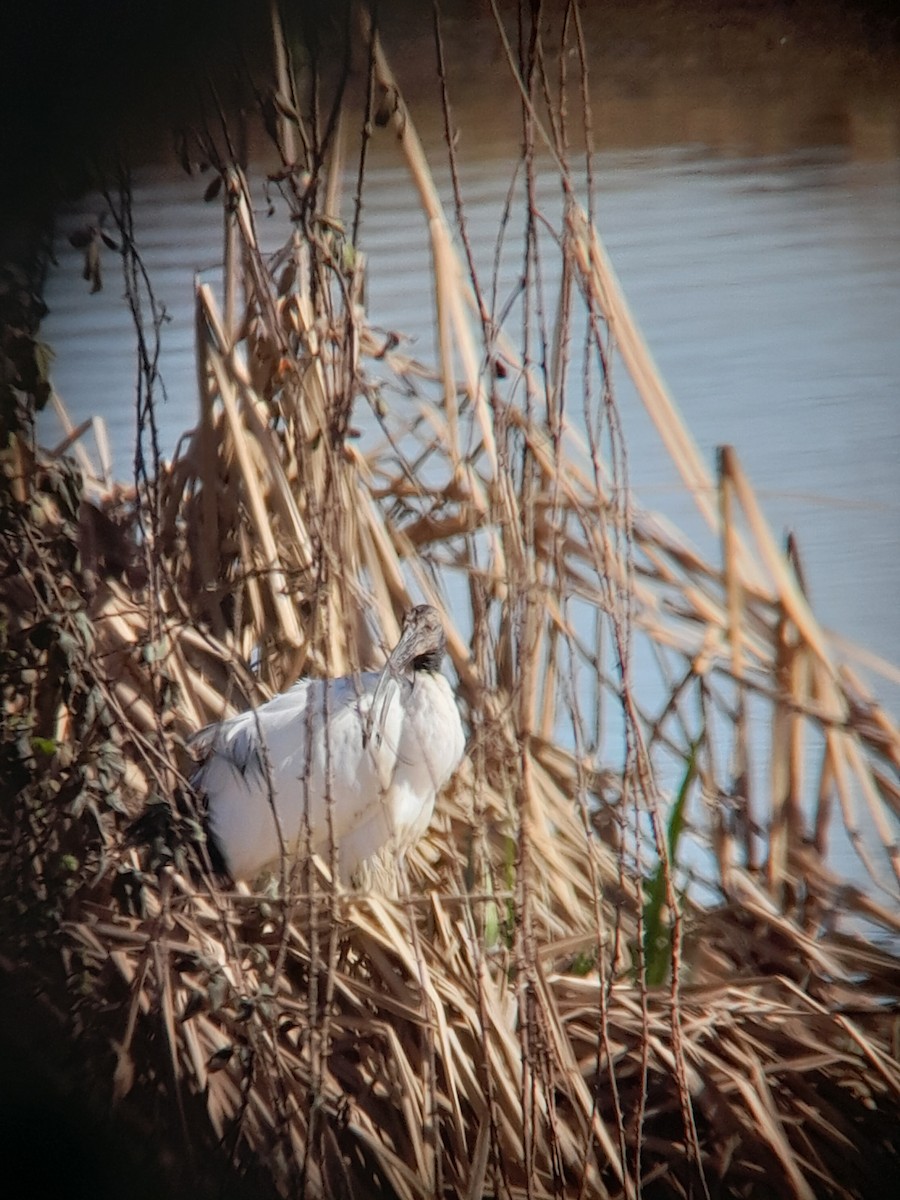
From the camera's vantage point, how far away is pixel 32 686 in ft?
4.06

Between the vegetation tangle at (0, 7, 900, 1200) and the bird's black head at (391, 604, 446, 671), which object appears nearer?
the vegetation tangle at (0, 7, 900, 1200)

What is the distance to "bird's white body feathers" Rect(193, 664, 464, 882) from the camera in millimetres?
1643

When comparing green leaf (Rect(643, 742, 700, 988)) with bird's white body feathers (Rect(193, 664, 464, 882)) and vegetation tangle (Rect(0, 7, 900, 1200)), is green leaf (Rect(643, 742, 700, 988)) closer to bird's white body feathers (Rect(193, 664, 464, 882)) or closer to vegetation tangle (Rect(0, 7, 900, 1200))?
vegetation tangle (Rect(0, 7, 900, 1200))

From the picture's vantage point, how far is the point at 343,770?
1686mm

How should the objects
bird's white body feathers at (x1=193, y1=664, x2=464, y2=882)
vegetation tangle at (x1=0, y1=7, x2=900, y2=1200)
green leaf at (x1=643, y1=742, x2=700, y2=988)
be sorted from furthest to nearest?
bird's white body feathers at (x1=193, y1=664, x2=464, y2=882) < green leaf at (x1=643, y1=742, x2=700, y2=988) < vegetation tangle at (x1=0, y1=7, x2=900, y2=1200)

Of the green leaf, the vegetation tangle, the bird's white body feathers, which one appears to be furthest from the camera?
the bird's white body feathers

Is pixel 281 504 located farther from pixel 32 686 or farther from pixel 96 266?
pixel 96 266

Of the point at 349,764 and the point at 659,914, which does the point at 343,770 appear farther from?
the point at 659,914

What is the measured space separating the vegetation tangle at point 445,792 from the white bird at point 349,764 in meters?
0.06

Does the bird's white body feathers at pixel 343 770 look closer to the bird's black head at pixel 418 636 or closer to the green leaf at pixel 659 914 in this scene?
the bird's black head at pixel 418 636

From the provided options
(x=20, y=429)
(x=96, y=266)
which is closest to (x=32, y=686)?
(x=20, y=429)

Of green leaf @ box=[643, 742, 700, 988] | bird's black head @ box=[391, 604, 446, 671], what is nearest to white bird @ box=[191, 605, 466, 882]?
bird's black head @ box=[391, 604, 446, 671]

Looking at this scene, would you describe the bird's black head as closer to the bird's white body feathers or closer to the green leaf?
the bird's white body feathers

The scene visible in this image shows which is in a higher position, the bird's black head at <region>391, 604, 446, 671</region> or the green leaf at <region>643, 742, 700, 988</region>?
the bird's black head at <region>391, 604, 446, 671</region>
